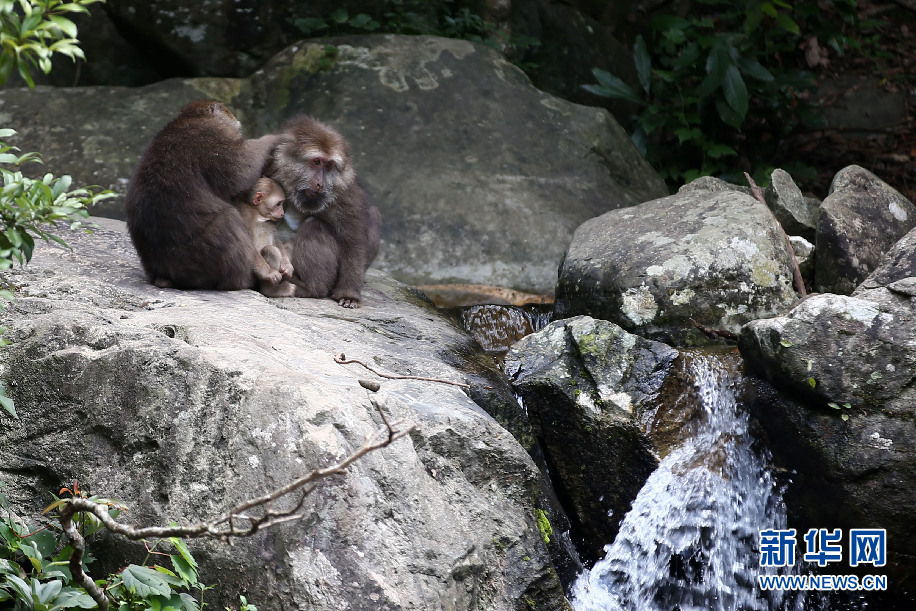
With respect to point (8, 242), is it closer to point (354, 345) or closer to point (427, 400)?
point (427, 400)

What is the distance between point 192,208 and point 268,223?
2.22 ft

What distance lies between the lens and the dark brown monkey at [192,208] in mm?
4598

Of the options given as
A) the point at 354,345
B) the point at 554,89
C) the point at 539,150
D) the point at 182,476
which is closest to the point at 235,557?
the point at 182,476

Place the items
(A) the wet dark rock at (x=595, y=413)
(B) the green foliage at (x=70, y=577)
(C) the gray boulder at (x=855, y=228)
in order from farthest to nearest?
(C) the gray boulder at (x=855, y=228), (A) the wet dark rock at (x=595, y=413), (B) the green foliage at (x=70, y=577)

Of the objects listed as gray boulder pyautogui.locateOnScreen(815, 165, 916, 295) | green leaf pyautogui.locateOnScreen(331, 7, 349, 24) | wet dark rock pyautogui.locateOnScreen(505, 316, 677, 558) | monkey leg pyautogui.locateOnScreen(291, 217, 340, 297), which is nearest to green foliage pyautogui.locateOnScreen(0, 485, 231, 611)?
wet dark rock pyautogui.locateOnScreen(505, 316, 677, 558)

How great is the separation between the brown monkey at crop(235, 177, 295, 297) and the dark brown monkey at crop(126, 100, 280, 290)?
0.86ft

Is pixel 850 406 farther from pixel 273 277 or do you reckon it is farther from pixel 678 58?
pixel 678 58

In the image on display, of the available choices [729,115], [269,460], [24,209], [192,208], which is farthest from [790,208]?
[24,209]

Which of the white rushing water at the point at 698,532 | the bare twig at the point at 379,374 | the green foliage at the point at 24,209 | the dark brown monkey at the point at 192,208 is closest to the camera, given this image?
the green foliage at the point at 24,209

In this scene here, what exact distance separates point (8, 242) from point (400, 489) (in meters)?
1.47

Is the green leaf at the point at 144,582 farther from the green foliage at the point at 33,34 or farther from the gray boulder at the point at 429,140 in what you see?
the gray boulder at the point at 429,140

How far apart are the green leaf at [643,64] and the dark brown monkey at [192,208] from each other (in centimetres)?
540

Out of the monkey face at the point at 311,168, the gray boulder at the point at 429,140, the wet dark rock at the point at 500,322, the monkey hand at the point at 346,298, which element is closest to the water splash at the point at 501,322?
the wet dark rock at the point at 500,322

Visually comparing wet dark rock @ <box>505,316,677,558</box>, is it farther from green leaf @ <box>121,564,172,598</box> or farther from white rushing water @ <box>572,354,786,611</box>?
green leaf @ <box>121,564,172,598</box>
